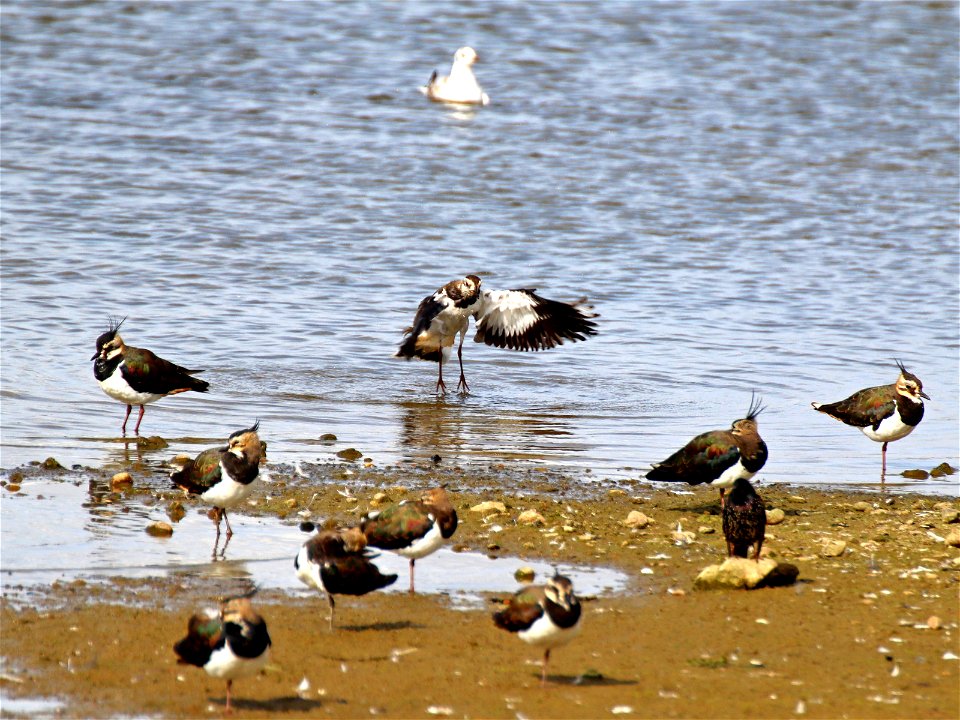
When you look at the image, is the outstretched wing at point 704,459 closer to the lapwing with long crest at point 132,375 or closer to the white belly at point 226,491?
the white belly at point 226,491

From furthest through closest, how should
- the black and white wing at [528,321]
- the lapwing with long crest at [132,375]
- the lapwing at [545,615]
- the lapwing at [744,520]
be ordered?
the black and white wing at [528,321] → the lapwing with long crest at [132,375] → the lapwing at [744,520] → the lapwing at [545,615]

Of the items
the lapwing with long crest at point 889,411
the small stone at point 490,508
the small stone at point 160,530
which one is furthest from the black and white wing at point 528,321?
the small stone at point 160,530

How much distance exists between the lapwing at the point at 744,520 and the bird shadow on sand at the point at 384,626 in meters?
1.84

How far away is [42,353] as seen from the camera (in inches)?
494

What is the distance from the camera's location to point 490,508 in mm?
8445

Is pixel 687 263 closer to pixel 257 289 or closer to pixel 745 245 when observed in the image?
pixel 745 245

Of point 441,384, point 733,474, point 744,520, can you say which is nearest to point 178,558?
point 744,520

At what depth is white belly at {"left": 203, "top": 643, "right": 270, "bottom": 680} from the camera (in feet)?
Answer: 18.0

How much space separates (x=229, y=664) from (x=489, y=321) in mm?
8147

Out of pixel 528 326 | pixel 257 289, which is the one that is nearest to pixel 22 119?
pixel 257 289

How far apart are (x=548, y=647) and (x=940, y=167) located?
18.0 m

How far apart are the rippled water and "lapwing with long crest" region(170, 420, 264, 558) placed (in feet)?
6.20

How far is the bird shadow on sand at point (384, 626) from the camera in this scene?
6.64 m

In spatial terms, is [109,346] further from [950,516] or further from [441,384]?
[950,516]
